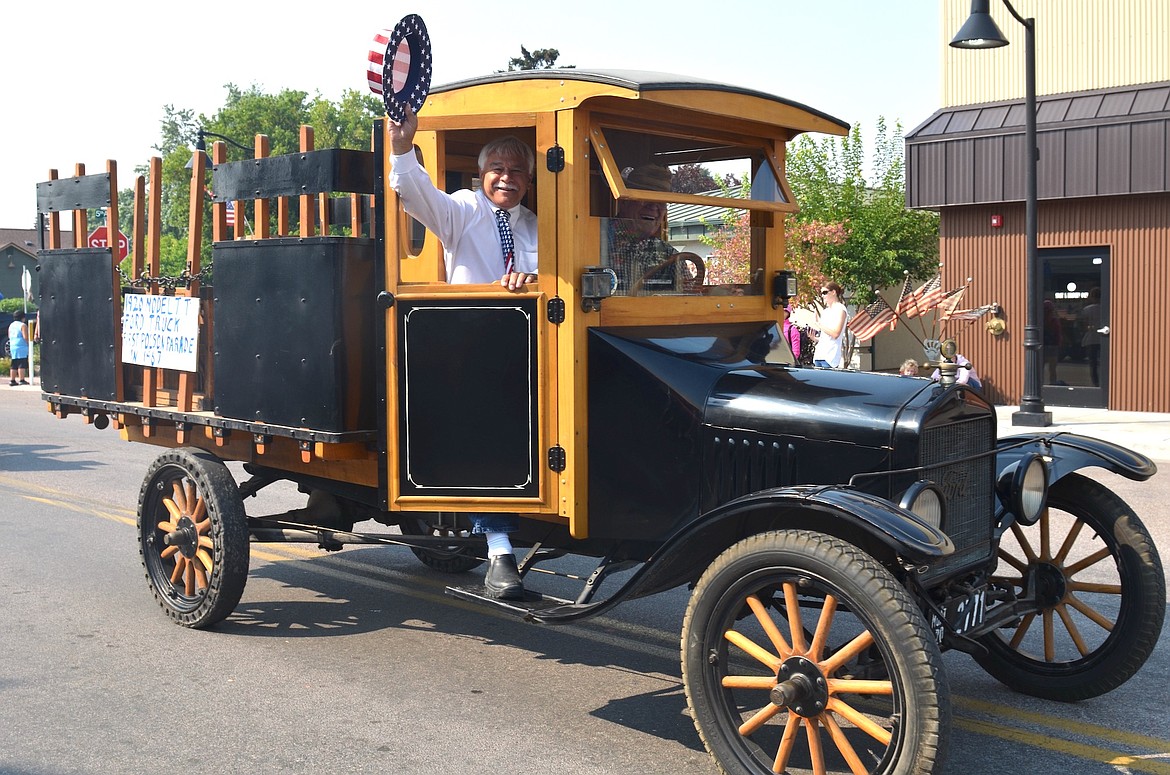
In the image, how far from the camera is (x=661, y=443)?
15.3ft

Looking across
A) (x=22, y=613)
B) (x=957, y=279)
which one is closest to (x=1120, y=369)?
(x=957, y=279)

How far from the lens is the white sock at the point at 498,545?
16.3 ft

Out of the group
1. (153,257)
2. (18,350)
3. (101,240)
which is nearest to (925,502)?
(153,257)

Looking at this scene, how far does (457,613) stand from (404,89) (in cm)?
283

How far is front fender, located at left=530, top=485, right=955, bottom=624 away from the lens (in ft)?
12.0

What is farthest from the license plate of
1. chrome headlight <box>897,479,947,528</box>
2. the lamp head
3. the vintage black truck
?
the lamp head

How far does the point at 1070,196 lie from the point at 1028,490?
13.6 m

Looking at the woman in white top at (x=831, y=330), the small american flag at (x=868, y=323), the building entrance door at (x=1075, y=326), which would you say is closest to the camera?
the woman in white top at (x=831, y=330)

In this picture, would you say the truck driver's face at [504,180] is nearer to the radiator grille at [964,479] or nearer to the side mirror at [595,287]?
the side mirror at [595,287]

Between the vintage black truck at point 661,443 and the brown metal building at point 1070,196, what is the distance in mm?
12331

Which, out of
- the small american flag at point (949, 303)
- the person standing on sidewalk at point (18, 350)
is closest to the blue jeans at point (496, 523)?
the small american flag at point (949, 303)

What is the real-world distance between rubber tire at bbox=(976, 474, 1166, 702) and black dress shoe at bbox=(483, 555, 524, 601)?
1770 millimetres

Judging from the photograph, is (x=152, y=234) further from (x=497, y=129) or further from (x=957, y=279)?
(x=957, y=279)

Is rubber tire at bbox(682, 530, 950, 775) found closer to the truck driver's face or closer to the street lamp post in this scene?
the truck driver's face
